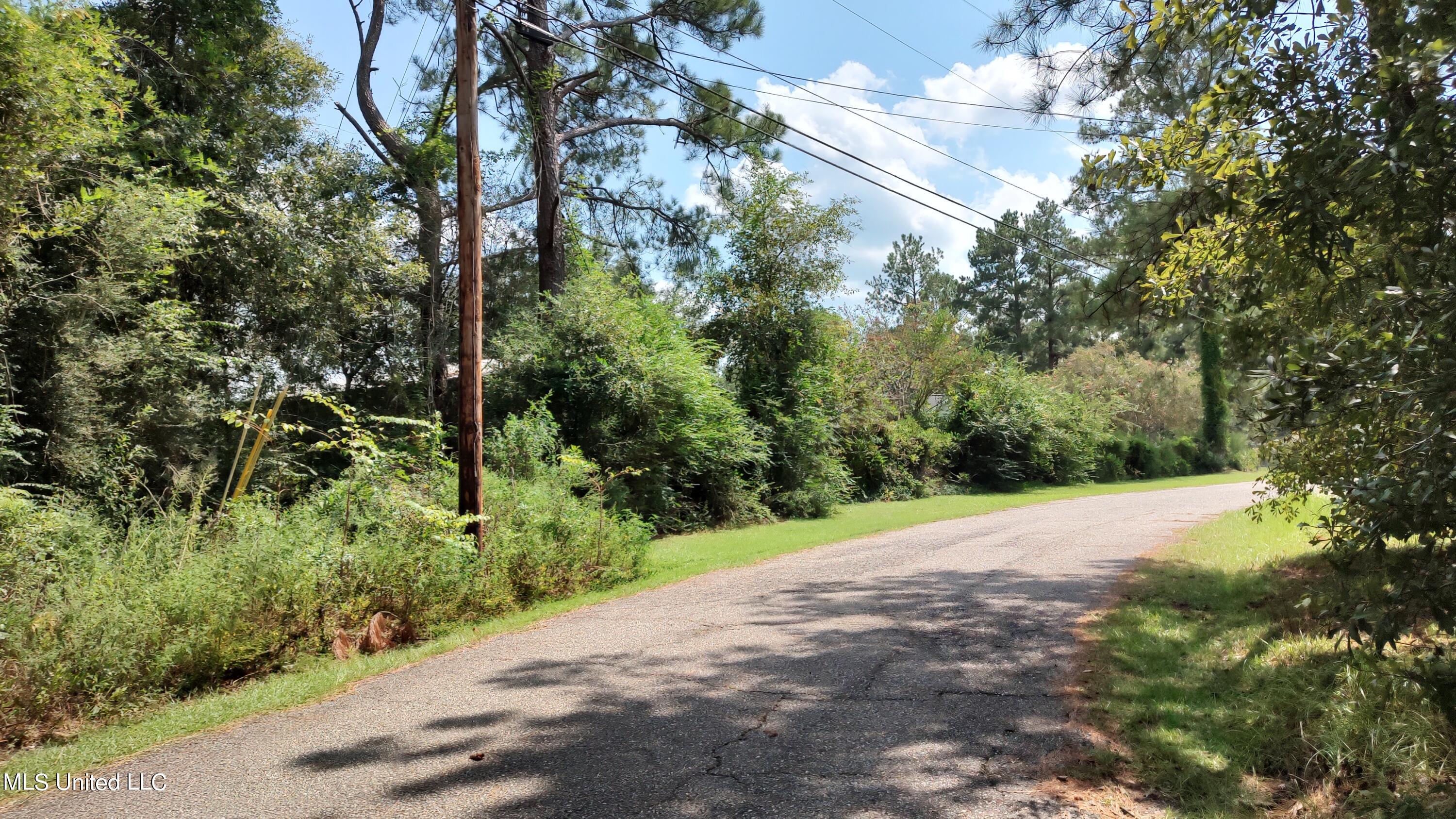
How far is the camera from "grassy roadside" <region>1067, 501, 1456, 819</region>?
12.4ft

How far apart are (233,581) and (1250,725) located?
748cm

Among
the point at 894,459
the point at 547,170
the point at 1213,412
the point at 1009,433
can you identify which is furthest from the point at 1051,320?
the point at 547,170

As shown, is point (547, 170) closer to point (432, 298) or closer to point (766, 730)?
point (432, 298)

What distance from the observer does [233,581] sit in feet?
20.4

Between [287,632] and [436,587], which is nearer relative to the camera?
[287,632]

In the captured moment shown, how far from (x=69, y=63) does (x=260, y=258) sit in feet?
20.5

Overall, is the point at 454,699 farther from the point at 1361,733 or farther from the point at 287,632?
the point at 1361,733

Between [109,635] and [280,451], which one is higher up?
[280,451]

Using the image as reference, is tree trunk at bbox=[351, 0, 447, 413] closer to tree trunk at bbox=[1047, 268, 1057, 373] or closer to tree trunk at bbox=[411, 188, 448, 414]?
tree trunk at bbox=[411, 188, 448, 414]

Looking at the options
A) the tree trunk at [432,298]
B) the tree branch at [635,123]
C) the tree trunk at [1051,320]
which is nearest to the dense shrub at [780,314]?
the tree branch at [635,123]

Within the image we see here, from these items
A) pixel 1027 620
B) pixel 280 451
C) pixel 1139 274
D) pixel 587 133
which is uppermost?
pixel 587 133

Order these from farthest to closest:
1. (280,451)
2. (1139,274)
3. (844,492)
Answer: (844,492), (280,451), (1139,274)

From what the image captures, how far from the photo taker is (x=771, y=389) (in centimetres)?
2056

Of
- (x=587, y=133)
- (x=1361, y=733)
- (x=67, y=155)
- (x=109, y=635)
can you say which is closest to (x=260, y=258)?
(x=67, y=155)
